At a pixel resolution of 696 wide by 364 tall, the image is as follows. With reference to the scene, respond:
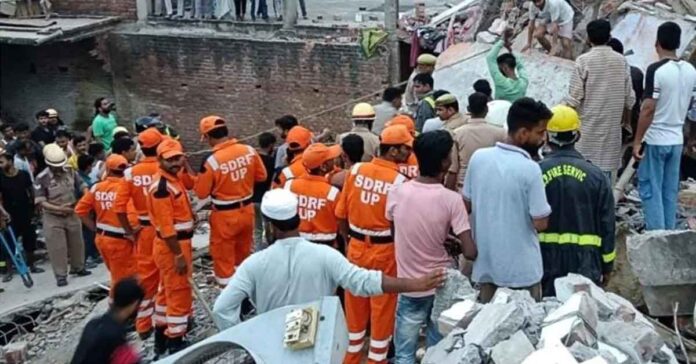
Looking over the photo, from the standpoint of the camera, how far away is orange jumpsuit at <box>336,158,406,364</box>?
6.02m

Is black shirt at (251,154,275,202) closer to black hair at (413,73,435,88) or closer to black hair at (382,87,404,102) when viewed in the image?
black hair at (382,87,404,102)

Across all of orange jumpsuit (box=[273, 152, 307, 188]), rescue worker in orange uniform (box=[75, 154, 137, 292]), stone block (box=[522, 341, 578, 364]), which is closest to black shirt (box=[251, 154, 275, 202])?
orange jumpsuit (box=[273, 152, 307, 188])

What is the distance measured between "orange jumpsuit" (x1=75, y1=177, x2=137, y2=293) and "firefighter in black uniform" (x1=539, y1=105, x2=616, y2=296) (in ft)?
12.2

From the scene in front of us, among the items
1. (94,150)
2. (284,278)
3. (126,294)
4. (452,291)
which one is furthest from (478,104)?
(94,150)

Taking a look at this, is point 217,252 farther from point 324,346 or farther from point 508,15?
point 508,15

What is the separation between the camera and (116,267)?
787 cm

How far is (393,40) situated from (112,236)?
6698 mm

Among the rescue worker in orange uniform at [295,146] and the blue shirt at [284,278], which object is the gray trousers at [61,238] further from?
the blue shirt at [284,278]

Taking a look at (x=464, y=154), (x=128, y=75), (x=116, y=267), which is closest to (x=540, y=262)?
(x=464, y=154)

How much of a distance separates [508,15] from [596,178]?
6.13 meters

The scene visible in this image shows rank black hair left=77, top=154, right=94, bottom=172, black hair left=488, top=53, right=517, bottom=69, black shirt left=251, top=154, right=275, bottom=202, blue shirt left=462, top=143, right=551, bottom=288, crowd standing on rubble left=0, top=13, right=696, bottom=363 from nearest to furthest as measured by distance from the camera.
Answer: crowd standing on rubble left=0, top=13, right=696, bottom=363 < blue shirt left=462, top=143, right=551, bottom=288 < black shirt left=251, top=154, right=275, bottom=202 < black hair left=488, top=53, right=517, bottom=69 < black hair left=77, top=154, right=94, bottom=172

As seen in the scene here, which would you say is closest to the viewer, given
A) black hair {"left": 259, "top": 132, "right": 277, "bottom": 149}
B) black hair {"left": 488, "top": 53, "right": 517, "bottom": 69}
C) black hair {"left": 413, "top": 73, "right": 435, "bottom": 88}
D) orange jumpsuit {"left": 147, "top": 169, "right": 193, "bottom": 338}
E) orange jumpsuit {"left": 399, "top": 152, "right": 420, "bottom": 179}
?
orange jumpsuit {"left": 399, "top": 152, "right": 420, "bottom": 179}

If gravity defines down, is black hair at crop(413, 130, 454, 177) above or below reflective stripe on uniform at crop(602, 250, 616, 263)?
above

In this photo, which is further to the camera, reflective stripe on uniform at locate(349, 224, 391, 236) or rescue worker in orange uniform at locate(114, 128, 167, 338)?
rescue worker in orange uniform at locate(114, 128, 167, 338)
